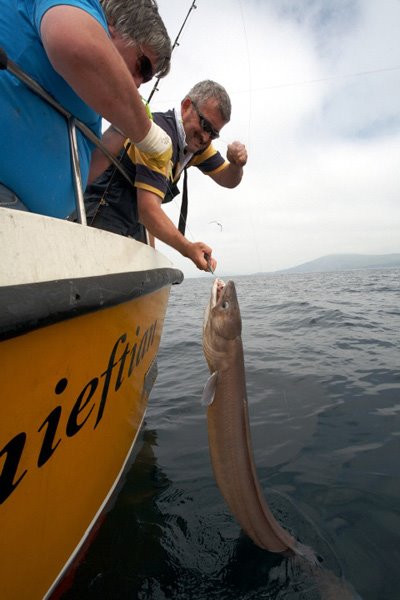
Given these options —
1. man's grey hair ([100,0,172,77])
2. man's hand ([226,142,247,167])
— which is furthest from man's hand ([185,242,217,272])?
man's hand ([226,142,247,167])

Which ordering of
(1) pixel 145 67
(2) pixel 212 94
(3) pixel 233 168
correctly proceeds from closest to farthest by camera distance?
1. (1) pixel 145 67
2. (2) pixel 212 94
3. (3) pixel 233 168

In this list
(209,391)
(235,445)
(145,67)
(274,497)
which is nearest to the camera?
(145,67)

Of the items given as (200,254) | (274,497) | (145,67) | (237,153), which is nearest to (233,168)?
(237,153)

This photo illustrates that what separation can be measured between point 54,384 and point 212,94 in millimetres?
2793

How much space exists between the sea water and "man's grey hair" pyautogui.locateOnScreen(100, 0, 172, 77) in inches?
101

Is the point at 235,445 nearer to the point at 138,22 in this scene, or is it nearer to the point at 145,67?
the point at 145,67

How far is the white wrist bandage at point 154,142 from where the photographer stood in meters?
1.79

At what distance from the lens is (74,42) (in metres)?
1.12

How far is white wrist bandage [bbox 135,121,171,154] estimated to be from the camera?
70.3 inches

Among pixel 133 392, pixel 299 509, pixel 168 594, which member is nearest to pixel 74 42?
pixel 133 392

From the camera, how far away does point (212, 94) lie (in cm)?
296

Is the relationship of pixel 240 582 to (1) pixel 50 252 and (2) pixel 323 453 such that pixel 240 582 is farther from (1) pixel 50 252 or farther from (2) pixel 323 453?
(1) pixel 50 252

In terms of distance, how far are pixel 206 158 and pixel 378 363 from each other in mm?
3422

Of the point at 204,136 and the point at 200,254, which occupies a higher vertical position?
the point at 204,136
